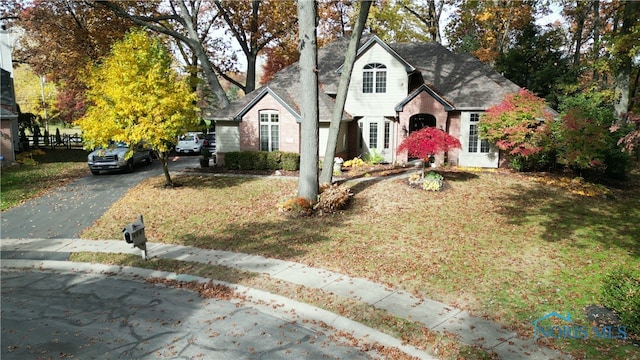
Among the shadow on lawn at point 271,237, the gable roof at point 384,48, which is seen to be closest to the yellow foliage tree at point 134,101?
the shadow on lawn at point 271,237

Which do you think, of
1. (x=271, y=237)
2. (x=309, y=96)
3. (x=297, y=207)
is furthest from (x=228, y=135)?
(x=271, y=237)

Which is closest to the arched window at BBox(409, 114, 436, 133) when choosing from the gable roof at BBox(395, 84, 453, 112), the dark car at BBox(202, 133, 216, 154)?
the gable roof at BBox(395, 84, 453, 112)

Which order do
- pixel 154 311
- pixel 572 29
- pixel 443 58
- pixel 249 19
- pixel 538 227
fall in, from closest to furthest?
pixel 154 311 → pixel 538 227 → pixel 443 58 → pixel 249 19 → pixel 572 29

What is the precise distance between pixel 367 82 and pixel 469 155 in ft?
23.9

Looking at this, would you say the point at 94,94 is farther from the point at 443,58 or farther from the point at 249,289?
the point at 443,58

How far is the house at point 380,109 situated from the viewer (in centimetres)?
2389

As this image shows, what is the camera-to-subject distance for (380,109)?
2534 cm

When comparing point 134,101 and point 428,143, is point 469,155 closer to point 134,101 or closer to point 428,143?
point 428,143

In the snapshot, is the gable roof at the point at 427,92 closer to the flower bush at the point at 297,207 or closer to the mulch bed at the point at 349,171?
the mulch bed at the point at 349,171

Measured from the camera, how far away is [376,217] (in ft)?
48.8

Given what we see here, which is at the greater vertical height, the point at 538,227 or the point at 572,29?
the point at 572,29

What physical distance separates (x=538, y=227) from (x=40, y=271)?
14929 mm

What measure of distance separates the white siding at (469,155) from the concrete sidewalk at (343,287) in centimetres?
1612

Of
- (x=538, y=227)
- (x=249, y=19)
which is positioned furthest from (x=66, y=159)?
(x=538, y=227)
